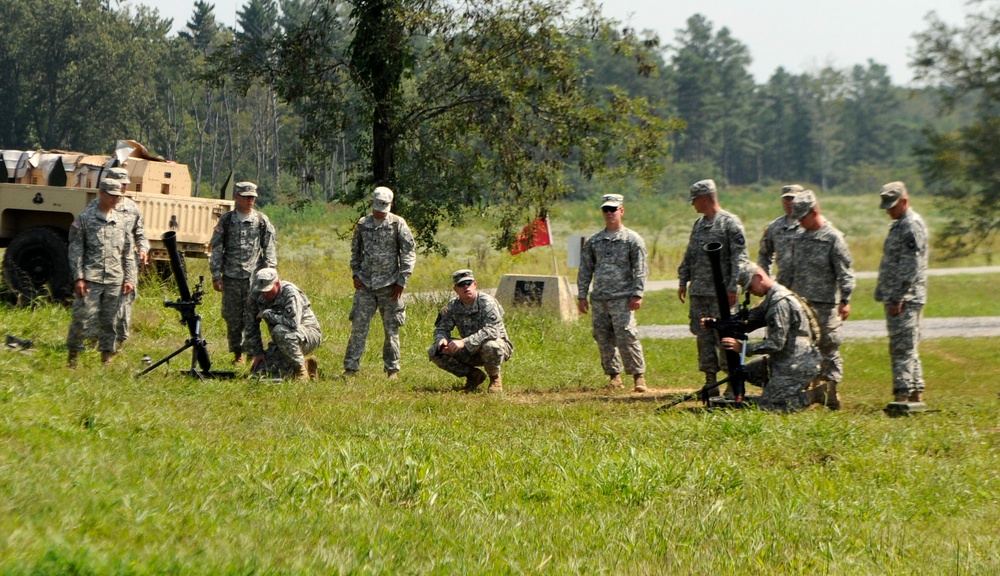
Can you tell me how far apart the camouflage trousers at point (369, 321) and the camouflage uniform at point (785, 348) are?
386 cm

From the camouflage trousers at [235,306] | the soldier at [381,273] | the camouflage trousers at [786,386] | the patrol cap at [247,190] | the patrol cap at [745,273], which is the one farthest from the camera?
the camouflage trousers at [235,306]

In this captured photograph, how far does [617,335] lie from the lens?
11812mm

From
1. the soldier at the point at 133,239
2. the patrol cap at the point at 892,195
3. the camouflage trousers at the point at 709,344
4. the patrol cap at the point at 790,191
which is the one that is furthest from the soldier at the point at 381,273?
the patrol cap at the point at 892,195

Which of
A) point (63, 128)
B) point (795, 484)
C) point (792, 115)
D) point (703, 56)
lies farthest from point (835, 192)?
point (795, 484)

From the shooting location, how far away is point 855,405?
10.7 m

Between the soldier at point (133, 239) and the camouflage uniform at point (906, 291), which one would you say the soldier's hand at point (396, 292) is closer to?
the soldier at point (133, 239)

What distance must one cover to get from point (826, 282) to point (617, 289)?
6.84 feet

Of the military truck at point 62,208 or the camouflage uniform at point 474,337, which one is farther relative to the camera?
the military truck at point 62,208

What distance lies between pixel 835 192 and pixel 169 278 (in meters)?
80.3

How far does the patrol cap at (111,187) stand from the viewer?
37.5ft

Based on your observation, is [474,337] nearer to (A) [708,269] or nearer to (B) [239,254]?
(A) [708,269]

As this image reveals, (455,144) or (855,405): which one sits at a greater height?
(455,144)

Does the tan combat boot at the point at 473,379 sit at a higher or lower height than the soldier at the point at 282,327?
lower

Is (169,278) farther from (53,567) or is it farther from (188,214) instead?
(53,567)
